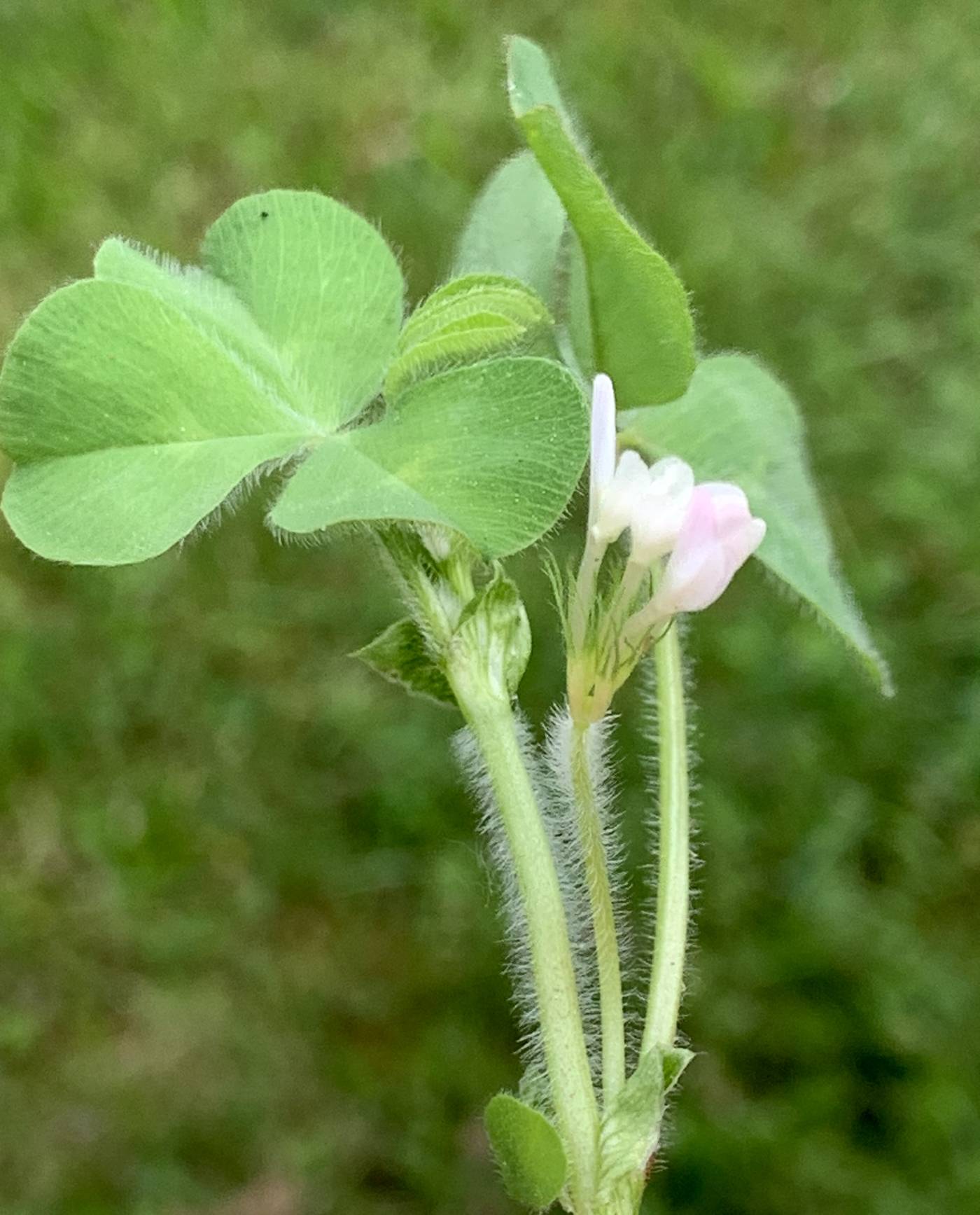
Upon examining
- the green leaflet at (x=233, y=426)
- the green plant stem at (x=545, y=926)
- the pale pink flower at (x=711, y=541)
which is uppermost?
the green leaflet at (x=233, y=426)

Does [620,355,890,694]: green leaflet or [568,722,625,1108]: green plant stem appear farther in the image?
[620,355,890,694]: green leaflet

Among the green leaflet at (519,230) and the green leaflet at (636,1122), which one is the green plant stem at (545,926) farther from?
the green leaflet at (519,230)

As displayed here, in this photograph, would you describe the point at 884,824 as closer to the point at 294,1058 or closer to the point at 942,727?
the point at 942,727

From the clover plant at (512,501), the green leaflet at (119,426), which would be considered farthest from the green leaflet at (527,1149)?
the green leaflet at (119,426)

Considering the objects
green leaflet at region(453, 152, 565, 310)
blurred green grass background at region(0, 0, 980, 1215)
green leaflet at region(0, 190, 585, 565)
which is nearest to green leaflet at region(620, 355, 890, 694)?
green leaflet at region(453, 152, 565, 310)

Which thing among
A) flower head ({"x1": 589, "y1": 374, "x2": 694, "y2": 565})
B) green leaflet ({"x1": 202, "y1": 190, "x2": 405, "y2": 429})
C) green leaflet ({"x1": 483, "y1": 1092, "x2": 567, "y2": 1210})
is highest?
green leaflet ({"x1": 202, "y1": 190, "x2": 405, "y2": 429})

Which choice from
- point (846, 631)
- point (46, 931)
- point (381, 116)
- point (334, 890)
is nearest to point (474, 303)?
point (846, 631)

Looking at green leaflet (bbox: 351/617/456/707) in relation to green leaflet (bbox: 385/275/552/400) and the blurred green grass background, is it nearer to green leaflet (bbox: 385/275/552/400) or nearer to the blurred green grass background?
green leaflet (bbox: 385/275/552/400)
